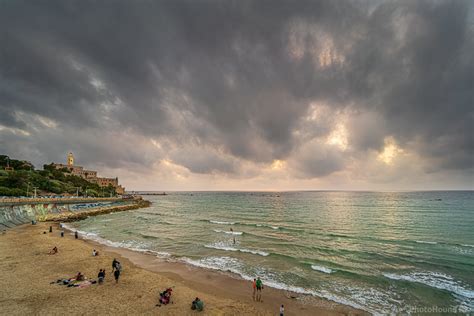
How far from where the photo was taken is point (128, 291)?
18266mm

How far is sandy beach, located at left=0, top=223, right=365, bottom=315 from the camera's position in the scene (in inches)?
609

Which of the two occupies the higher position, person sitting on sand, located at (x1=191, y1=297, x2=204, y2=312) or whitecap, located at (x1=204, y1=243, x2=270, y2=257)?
person sitting on sand, located at (x1=191, y1=297, x2=204, y2=312)

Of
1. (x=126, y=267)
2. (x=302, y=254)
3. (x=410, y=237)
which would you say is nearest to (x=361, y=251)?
(x=302, y=254)

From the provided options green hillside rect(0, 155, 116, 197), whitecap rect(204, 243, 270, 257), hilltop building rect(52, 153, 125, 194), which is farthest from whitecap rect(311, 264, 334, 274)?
hilltop building rect(52, 153, 125, 194)

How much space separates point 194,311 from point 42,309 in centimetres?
1039

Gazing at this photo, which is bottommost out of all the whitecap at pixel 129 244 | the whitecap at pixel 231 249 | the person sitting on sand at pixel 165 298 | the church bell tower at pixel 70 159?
the whitecap at pixel 129 244

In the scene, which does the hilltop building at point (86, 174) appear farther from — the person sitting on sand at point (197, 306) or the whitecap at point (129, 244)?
the person sitting on sand at point (197, 306)

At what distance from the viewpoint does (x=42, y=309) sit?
584 inches

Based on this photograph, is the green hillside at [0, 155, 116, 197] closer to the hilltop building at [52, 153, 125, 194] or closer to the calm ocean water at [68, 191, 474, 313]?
the hilltop building at [52, 153, 125, 194]

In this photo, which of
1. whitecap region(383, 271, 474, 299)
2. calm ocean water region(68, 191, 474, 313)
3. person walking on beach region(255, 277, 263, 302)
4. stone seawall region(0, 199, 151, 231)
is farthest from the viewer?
stone seawall region(0, 199, 151, 231)

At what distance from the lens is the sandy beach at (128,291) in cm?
1546

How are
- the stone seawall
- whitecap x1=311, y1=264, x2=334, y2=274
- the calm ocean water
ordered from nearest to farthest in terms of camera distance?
the calm ocean water
whitecap x1=311, y1=264, x2=334, y2=274
the stone seawall

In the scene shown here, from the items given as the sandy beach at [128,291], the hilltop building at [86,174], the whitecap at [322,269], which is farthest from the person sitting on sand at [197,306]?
the hilltop building at [86,174]

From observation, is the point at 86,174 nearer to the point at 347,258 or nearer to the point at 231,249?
the point at 231,249
